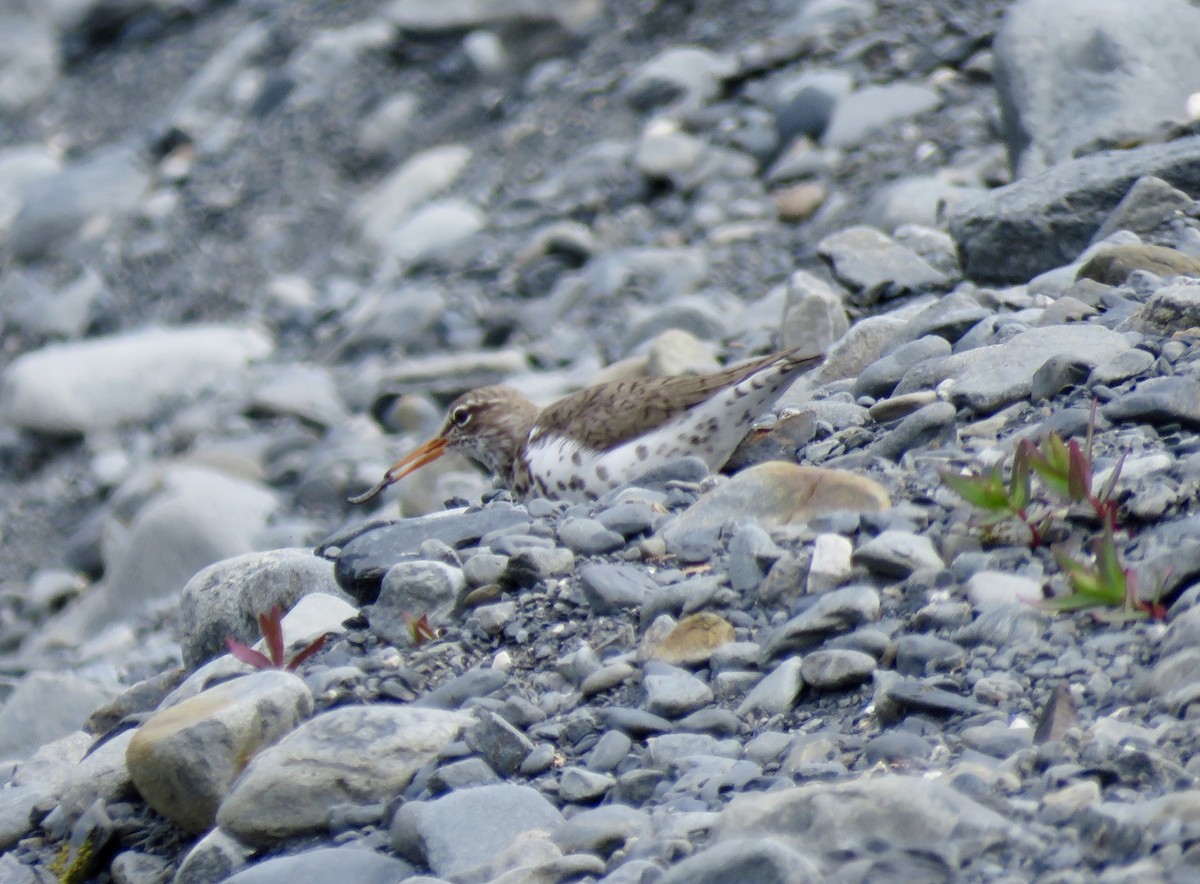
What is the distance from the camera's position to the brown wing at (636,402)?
6.08 meters

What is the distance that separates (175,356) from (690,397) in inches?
316

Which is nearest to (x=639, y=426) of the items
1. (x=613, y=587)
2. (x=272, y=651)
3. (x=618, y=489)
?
(x=618, y=489)

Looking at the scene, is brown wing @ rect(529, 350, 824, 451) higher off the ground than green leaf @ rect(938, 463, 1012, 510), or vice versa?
green leaf @ rect(938, 463, 1012, 510)

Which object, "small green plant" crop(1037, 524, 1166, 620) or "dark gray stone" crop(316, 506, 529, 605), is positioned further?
"dark gray stone" crop(316, 506, 529, 605)

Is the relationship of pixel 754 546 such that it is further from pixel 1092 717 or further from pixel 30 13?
pixel 30 13

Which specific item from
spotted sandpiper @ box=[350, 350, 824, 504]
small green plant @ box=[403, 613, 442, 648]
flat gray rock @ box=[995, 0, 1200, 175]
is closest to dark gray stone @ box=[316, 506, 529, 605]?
small green plant @ box=[403, 613, 442, 648]

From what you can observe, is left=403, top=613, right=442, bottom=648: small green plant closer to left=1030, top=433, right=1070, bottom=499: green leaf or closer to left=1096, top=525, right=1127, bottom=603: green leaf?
left=1030, top=433, right=1070, bottom=499: green leaf

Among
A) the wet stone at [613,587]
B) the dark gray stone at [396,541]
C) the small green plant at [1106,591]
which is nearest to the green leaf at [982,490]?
the small green plant at [1106,591]

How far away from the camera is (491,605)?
4570 mm

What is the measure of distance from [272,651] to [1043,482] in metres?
2.26

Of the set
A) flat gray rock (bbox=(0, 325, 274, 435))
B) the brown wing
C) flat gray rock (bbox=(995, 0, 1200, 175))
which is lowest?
flat gray rock (bbox=(0, 325, 274, 435))

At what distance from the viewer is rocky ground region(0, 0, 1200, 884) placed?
3.40 meters

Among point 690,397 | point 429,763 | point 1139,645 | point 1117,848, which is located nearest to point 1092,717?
point 1139,645

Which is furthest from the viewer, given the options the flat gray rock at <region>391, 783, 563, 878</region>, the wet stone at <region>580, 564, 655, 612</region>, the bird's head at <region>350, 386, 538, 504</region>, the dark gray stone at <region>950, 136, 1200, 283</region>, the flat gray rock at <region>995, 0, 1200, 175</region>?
the flat gray rock at <region>995, 0, 1200, 175</region>
